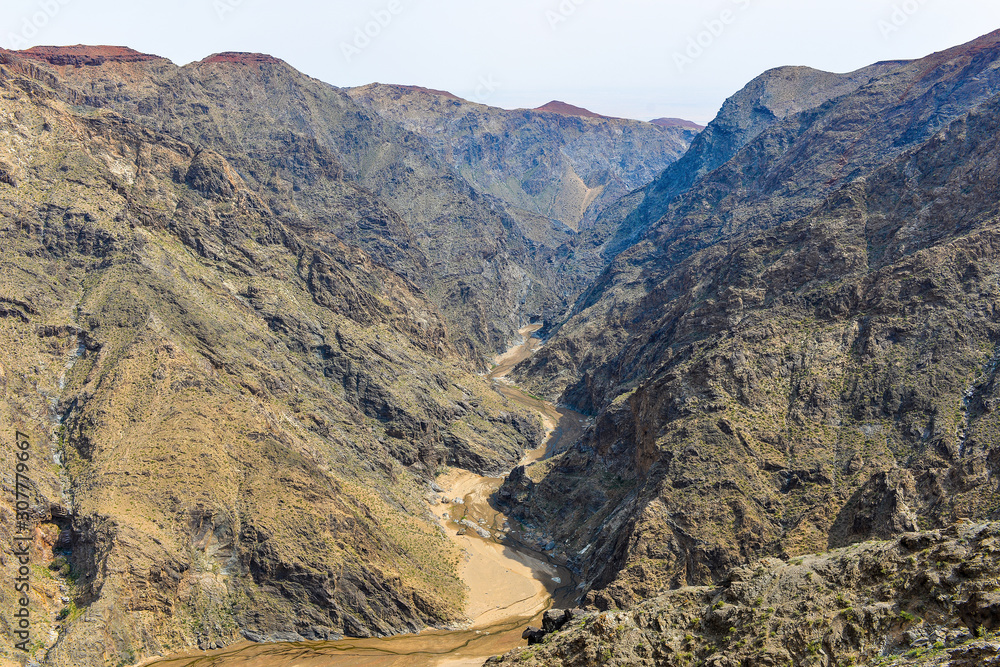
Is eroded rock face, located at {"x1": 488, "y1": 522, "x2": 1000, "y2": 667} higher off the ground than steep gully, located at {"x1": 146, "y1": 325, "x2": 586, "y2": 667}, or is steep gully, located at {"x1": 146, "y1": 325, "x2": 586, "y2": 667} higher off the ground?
eroded rock face, located at {"x1": 488, "y1": 522, "x2": 1000, "y2": 667}

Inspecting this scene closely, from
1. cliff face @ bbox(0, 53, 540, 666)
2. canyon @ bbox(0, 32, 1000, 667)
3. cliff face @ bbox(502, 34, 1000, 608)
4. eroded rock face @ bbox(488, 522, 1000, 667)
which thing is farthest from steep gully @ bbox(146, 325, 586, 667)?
eroded rock face @ bbox(488, 522, 1000, 667)

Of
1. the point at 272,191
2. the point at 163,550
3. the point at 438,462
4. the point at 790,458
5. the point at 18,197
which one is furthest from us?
the point at 272,191

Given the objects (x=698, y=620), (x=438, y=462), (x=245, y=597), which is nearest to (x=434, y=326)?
(x=438, y=462)

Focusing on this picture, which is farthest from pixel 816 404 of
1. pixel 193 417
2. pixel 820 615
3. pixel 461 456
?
pixel 193 417

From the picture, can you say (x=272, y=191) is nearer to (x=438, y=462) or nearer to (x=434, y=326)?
(x=434, y=326)

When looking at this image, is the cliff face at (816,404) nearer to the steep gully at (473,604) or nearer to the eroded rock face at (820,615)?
the steep gully at (473,604)

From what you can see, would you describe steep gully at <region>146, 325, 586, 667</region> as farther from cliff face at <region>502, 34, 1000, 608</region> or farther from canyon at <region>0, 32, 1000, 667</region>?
cliff face at <region>502, 34, 1000, 608</region>

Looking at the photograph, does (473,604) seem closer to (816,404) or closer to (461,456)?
(461,456)
